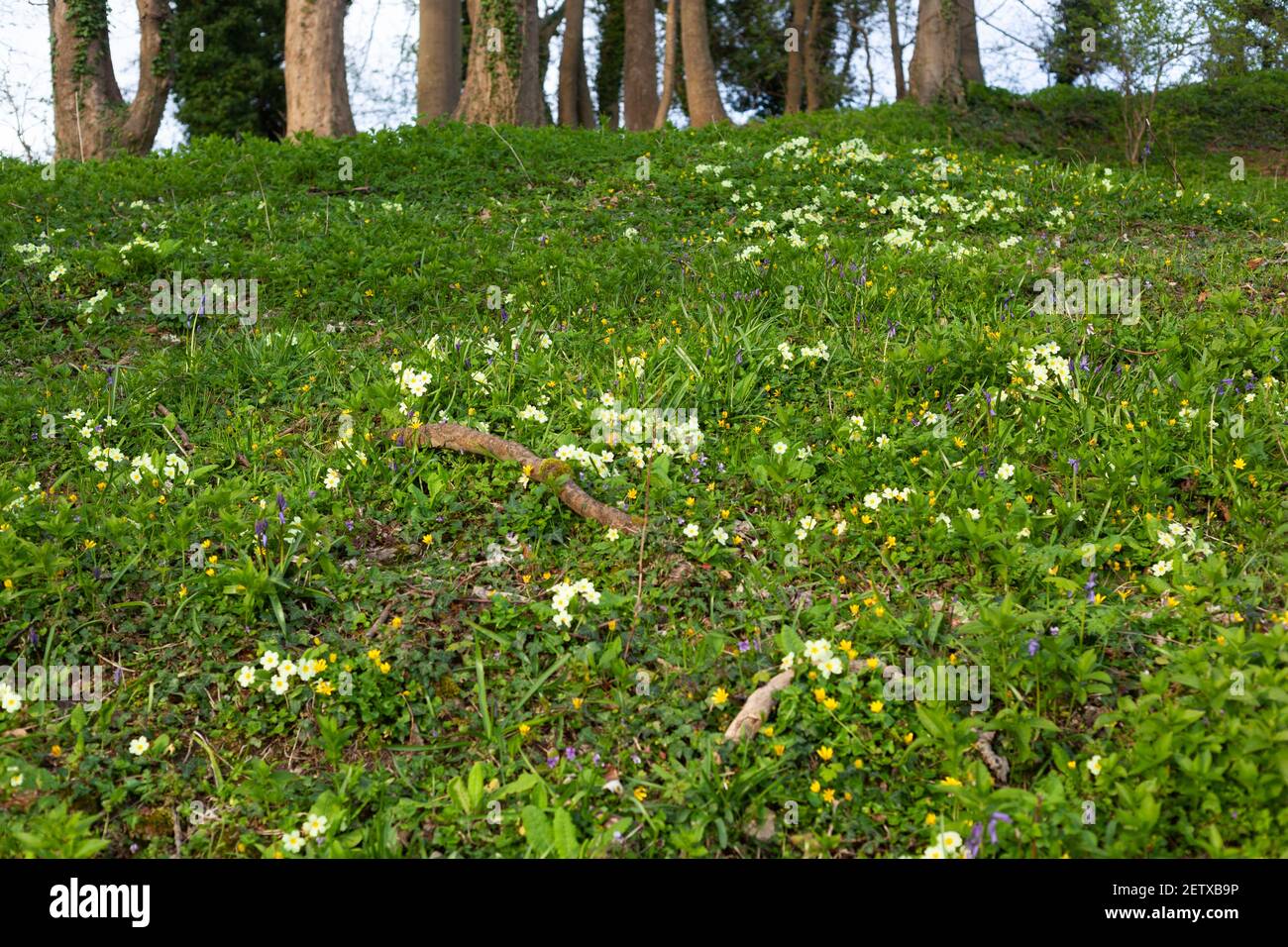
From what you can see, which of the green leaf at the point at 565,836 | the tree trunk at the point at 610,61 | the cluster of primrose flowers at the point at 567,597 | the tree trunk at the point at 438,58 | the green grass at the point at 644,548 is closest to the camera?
the green leaf at the point at 565,836

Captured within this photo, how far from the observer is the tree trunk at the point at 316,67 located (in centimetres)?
1277

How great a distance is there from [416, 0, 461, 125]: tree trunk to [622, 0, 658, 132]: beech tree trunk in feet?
15.9

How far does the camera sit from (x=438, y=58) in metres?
15.1

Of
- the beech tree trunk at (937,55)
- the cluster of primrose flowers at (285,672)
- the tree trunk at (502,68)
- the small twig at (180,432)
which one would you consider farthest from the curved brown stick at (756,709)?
the beech tree trunk at (937,55)

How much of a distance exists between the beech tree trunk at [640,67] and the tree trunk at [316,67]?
7475mm

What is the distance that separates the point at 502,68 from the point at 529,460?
971 cm

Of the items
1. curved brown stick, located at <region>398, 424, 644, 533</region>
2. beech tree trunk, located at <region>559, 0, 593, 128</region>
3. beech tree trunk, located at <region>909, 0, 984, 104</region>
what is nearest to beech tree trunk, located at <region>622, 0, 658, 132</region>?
beech tree trunk, located at <region>559, 0, 593, 128</region>

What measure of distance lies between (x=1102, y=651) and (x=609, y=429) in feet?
8.74

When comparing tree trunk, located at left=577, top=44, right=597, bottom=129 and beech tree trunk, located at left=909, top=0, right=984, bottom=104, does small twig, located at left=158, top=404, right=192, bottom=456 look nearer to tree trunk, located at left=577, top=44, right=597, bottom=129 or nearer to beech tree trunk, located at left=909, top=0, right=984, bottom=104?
beech tree trunk, located at left=909, top=0, right=984, bottom=104

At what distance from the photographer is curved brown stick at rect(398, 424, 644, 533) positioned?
469 centimetres

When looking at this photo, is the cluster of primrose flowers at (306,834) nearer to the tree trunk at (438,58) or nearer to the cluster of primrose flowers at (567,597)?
the cluster of primrose flowers at (567,597)

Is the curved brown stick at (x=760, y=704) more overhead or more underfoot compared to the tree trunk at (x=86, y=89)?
more underfoot

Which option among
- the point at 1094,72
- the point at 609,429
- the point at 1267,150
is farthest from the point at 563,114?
the point at 609,429
